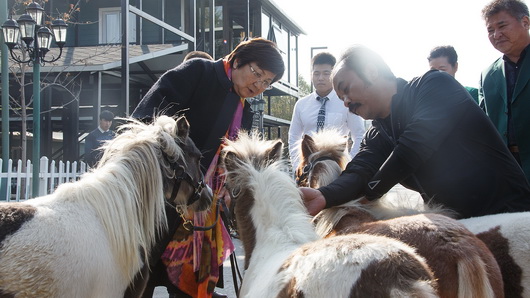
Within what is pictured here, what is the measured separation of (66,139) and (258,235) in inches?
543

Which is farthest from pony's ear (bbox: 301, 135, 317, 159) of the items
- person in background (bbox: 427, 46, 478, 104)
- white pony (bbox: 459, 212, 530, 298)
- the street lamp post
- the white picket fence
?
the street lamp post

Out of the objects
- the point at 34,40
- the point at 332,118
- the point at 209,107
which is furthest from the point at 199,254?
the point at 34,40

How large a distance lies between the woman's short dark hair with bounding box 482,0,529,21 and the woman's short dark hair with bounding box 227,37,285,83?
5.17 ft

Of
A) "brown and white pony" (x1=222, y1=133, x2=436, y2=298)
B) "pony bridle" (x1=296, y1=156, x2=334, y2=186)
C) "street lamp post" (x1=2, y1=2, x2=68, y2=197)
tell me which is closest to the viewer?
"brown and white pony" (x1=222, y1=133, x2=436, y2=298)

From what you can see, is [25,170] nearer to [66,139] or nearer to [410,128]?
[66,139]

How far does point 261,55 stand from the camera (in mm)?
3482

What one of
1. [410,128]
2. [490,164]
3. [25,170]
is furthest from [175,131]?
[25,170]

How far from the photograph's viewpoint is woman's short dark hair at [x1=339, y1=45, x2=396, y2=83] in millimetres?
3189

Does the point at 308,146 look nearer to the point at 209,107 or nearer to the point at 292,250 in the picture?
the point at 209,107

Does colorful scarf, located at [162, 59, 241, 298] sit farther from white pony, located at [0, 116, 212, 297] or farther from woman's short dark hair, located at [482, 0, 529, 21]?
woman's short dark hair, located at [482, 0, 529, 21]

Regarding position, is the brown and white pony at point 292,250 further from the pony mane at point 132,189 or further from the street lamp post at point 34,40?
the street lamp post at point 34,40

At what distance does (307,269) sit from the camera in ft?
6.20

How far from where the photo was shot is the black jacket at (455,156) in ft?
9.29

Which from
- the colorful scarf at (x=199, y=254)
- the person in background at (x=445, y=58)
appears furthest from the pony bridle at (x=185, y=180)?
the person in background at (x=445, y=58)
